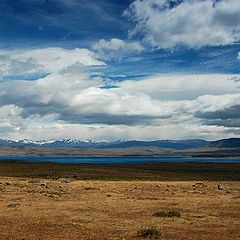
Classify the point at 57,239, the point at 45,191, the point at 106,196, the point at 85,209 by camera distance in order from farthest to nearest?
1. the point at 45,191
2. the point at 106,196
3. the point at 85,209
4. the point at 57,239

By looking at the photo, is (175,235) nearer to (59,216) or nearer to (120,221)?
(120,221)

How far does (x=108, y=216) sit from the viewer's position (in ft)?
108

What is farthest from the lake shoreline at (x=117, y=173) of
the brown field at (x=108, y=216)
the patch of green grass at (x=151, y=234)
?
the patch of green grass at (x=151, y=234)

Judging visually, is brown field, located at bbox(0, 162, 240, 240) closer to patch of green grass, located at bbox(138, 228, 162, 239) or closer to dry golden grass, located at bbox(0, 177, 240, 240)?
dry golden grass, located at bbox(0, 177, 240, 240)

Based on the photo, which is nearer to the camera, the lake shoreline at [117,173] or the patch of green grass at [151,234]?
the patch of green grass at [151,234]

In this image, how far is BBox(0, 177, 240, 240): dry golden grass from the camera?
25344mm

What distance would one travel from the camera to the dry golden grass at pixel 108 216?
25344 mm

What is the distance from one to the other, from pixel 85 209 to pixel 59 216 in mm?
4456

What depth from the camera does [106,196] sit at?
4738 centimetres

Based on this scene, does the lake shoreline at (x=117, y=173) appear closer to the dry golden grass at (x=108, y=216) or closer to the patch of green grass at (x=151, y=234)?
the dry golden grass at (x=108, y=216)

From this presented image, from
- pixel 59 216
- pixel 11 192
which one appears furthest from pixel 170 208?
pixel 11 192

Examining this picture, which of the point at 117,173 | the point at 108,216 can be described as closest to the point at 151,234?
the point at 108,216

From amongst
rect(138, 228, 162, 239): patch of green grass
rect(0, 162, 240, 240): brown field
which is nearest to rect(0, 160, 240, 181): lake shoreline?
rect(0, 162, 240, 240): brown field

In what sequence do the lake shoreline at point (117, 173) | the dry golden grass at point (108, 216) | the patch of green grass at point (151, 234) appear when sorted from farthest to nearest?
the lake shoreline at point (117, 173) → the dry golden grass at point (108, 216) → the patch of green grass at point (151, 234)
